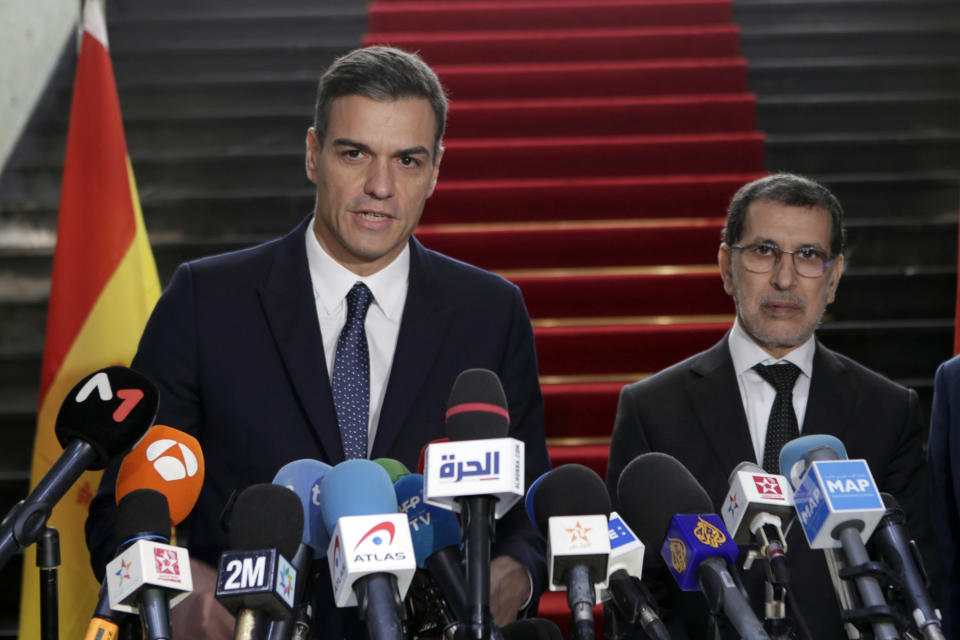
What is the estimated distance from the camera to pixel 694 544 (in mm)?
1136

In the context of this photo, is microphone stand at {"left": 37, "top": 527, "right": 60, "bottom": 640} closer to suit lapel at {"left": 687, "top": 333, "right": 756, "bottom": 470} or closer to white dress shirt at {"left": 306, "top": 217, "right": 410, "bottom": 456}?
white dress shirt at {"left": 306, "top": 217, "right": 410, "bottom": 456}

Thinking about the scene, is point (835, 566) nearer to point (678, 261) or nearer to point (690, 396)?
point (690, 396)

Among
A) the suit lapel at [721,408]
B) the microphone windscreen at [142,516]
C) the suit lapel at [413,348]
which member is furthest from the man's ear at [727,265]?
the microphone windscreen at [142,516]

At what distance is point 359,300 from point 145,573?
83cm

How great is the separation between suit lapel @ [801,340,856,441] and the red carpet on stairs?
164 cm

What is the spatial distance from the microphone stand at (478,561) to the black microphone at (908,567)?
0.44 meters

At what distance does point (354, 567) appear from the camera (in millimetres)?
972

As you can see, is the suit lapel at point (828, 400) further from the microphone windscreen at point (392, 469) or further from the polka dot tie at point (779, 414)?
the microphone windscreen at point (392, 469)

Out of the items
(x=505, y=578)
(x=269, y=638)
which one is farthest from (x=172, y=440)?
(x=505, y=578)

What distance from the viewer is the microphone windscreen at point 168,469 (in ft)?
4.03

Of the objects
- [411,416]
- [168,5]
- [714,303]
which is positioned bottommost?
[411,416]

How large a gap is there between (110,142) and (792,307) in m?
2.08

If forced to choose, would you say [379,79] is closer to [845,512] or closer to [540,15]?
[845,512]

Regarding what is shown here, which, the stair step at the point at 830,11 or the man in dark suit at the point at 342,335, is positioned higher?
the stair step at the point at 830,11
